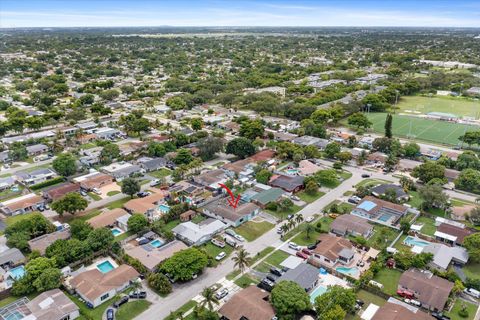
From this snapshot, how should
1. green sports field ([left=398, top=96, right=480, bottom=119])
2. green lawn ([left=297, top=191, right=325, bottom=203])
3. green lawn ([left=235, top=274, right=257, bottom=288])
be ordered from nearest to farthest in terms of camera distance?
green lawn ([left=235, top=274, right=257, bottom=288]), green lawn ([left=297, top=191, right=325, bottom=203]), green sports field ([left=398, top=96, right=480, bottom=119])

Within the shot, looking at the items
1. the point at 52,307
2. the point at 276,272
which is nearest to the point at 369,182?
the point at 276,272

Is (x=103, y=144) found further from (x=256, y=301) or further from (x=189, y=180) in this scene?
(x=256, y=301)

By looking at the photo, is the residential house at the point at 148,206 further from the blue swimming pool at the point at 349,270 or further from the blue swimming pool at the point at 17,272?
the blue swimming pool at the point at 349,270

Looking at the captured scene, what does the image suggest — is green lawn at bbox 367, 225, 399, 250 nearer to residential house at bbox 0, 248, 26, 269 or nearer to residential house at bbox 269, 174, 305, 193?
residential house at bbox 269, 174, 305, 193

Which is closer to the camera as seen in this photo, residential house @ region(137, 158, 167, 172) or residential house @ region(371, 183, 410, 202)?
residential house @ region(371, 183, 410, 202)

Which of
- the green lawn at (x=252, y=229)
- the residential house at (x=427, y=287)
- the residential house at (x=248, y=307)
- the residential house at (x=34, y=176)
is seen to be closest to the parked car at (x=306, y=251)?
the green lawn at (x=252, y=229)

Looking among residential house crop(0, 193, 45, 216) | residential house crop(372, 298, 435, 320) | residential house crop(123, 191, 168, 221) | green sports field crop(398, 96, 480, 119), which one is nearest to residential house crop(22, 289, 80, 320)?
residential house crop(123, 191, 168, 221)

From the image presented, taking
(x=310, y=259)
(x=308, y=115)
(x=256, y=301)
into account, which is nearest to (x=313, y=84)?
(x=308, y=115)
